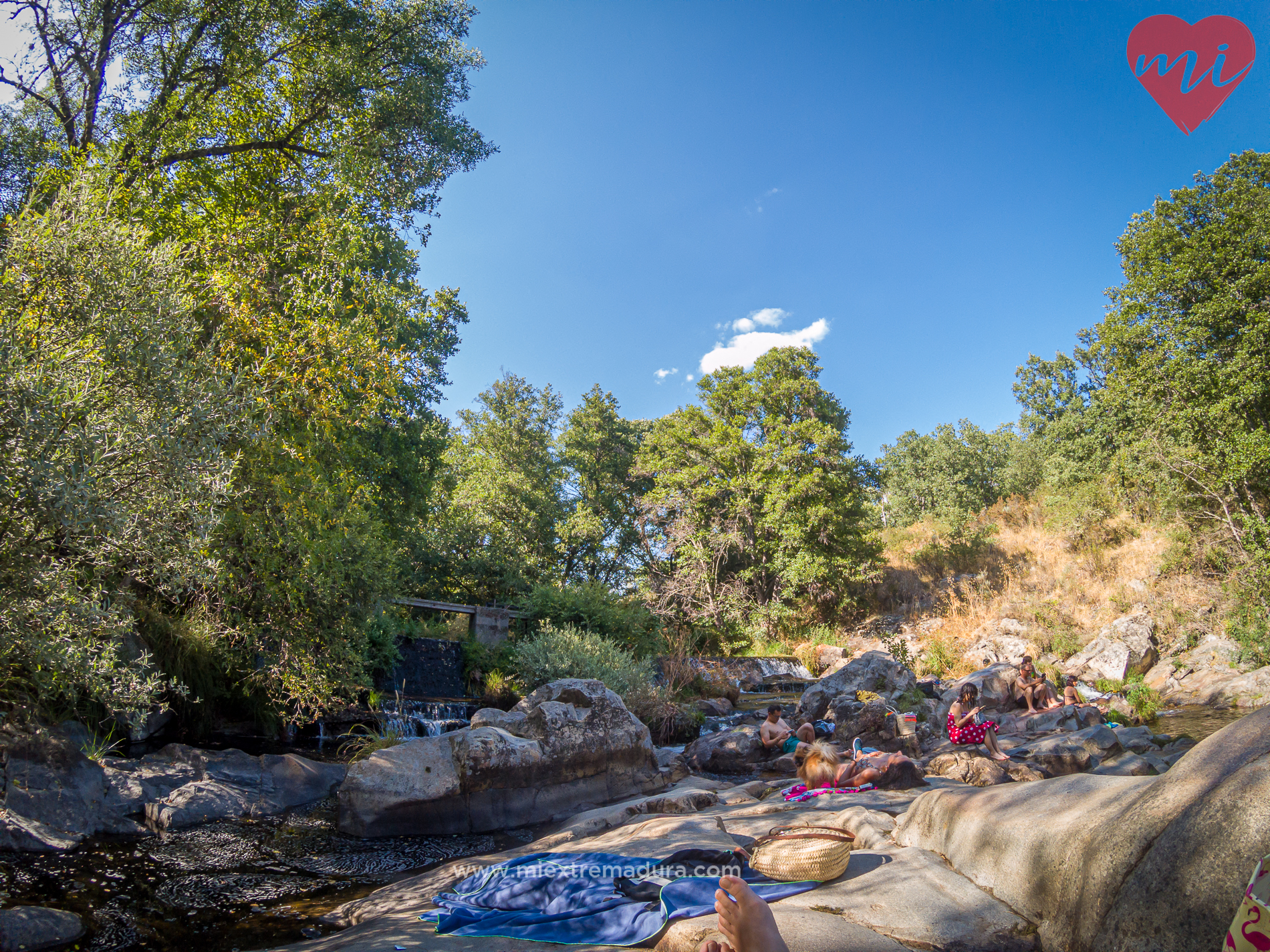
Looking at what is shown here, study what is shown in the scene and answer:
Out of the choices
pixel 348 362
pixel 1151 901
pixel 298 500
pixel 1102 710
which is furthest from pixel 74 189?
pixel 1102 710

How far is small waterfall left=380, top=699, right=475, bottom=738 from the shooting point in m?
11.2

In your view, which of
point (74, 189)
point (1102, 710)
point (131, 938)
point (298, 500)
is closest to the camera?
point (131, 938)

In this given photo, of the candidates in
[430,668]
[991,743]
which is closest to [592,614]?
[430,668]

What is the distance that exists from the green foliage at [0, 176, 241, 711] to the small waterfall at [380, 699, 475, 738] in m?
4.39

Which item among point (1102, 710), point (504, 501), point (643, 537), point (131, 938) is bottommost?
point (1102, 710)

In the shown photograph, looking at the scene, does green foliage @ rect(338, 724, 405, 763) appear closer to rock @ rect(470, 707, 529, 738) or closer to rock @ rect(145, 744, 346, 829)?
rock @ rect(145, 744, 346, 829)

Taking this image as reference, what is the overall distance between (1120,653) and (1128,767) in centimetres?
1020

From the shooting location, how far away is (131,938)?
4402 mm

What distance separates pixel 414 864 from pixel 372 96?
42.1 ft

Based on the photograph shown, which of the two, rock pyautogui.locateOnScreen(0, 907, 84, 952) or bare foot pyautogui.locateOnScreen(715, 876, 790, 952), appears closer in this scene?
bare foot pyautogui.locateOnScreen(715, 876, 790, 952)

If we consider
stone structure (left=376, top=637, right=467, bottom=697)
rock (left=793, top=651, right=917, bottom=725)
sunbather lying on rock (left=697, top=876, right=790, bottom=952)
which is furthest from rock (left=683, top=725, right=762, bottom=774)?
sunbather lying on rock (left=697, top=876, right=790, bottom=952)

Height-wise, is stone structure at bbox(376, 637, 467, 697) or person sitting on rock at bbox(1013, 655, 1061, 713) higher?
stone structure at bbox(376, 637, 467, 697)

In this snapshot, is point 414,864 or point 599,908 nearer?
point 599,908

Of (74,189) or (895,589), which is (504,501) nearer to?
(895,589)
